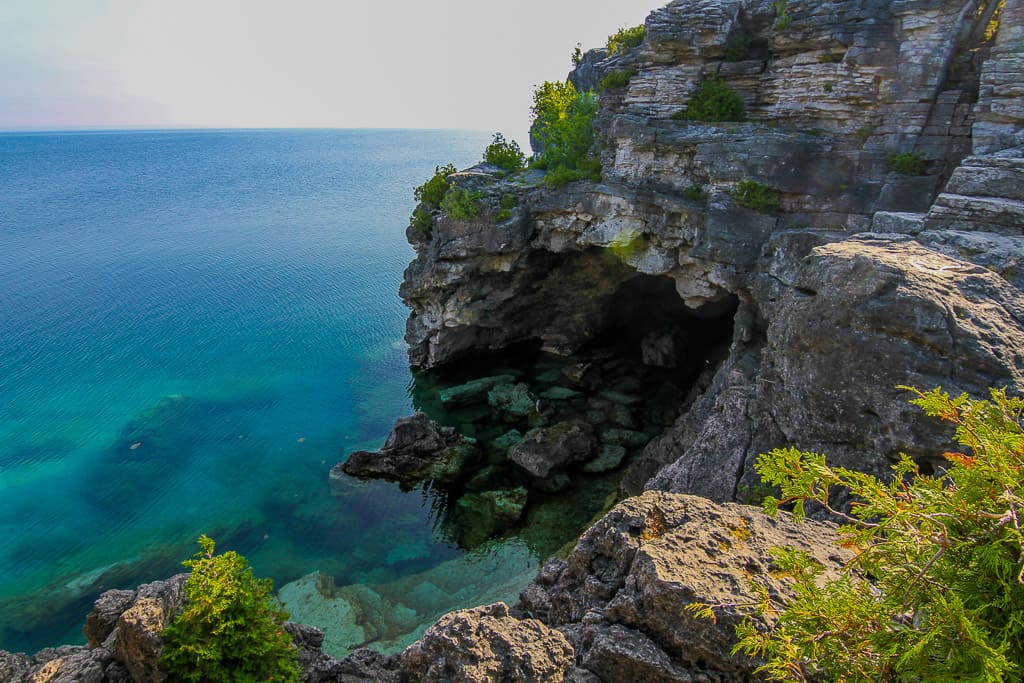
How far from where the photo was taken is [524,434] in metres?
26.2

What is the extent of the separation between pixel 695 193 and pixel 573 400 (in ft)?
37.5

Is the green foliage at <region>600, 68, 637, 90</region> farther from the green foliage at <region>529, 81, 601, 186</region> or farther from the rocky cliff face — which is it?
the green foliage at <region>529, 81, 601, 186</region>

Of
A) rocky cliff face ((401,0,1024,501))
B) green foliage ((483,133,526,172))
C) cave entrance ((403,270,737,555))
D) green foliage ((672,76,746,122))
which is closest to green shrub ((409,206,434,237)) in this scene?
rocky cliff face ((401,0,1024,501))

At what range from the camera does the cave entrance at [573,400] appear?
22.0 metres

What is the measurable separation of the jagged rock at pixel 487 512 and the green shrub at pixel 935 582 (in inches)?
628

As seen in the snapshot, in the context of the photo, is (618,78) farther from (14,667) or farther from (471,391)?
(14,667)

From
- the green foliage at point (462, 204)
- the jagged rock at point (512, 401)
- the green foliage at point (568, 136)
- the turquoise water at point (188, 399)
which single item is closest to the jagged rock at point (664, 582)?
the turquoise water at point (188, 399)

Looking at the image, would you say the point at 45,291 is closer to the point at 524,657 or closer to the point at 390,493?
the point at 390,493

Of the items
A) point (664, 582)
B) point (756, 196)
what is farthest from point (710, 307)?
point (664, 582)

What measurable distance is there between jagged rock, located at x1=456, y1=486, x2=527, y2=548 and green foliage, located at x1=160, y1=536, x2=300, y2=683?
1005cm

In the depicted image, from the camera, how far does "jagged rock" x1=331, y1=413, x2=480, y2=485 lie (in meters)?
23.8

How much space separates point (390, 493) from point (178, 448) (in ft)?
38.2

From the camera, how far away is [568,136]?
3033cm

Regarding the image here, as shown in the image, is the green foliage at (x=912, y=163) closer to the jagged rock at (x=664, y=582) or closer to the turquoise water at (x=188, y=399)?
the jagged rock at (x=664, y=582)
